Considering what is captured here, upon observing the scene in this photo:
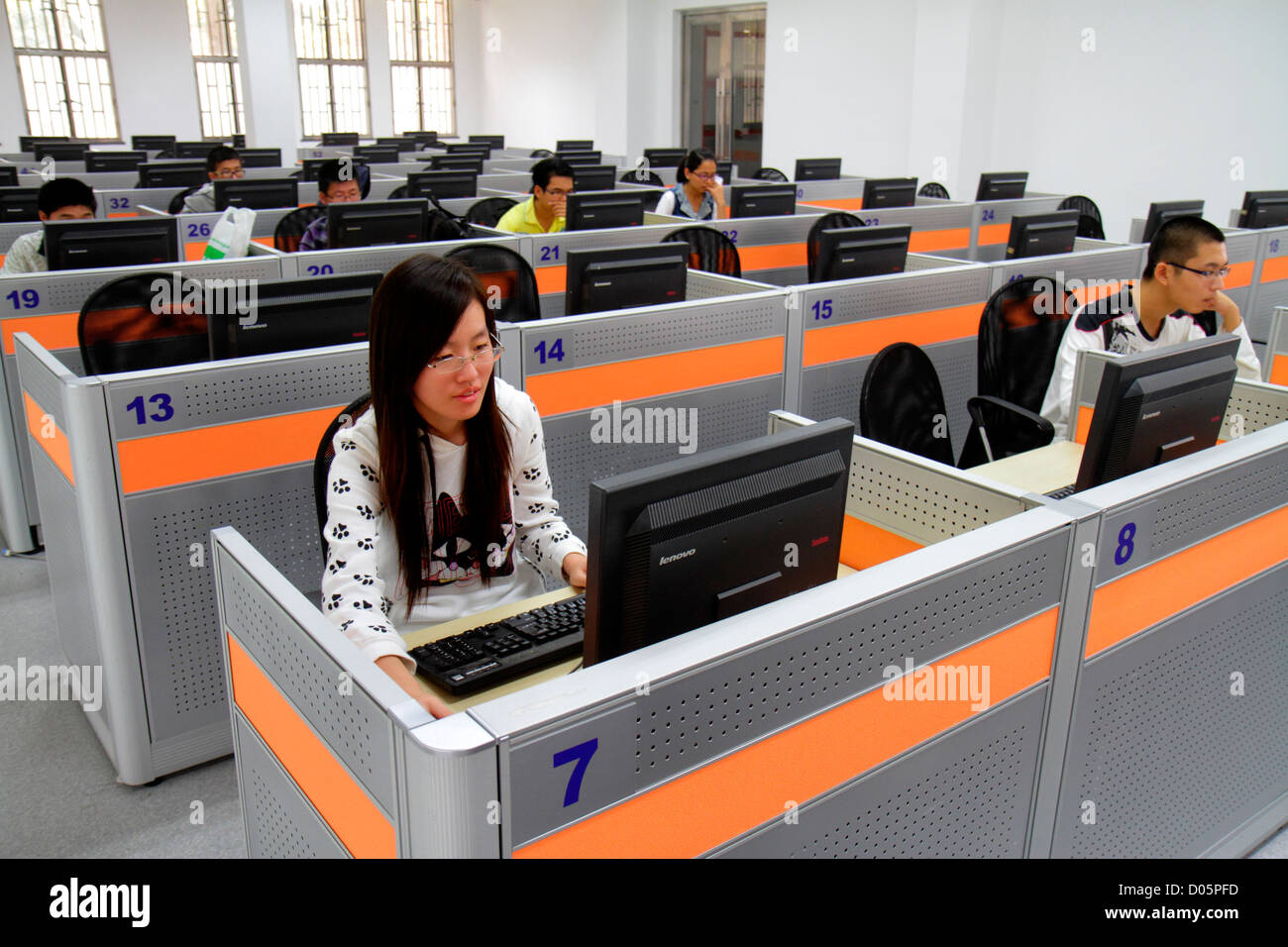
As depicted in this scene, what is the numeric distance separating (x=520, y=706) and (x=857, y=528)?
1.22 m

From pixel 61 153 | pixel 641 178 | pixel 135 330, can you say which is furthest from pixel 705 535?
pixel 61 153

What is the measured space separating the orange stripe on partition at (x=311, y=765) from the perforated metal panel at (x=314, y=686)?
0.9 inches

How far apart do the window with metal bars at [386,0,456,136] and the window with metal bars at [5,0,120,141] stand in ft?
13.3

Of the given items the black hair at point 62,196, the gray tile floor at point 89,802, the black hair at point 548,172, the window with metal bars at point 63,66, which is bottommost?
the gray tile floor at point 89,802

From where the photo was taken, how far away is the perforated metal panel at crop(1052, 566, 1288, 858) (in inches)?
71.2

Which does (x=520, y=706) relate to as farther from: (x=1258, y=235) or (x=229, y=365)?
(x=1258, y=235)

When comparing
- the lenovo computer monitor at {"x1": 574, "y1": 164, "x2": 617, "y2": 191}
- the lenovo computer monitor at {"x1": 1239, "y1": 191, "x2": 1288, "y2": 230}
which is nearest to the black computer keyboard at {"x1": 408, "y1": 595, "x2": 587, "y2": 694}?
the lenovo computer monitor at {"x1": 1239, "y1": 191, "x2": 1288, "y2": 230}

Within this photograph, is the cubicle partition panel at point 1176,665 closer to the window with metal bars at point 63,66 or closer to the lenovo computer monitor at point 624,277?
the lenovo computer monitor at point 624,277

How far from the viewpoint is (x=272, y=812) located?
63.3 inches

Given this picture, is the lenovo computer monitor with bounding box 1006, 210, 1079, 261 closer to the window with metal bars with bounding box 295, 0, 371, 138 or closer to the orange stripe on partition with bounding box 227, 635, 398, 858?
the orange stripe on partition with bounding box 227, 635, 398, 858

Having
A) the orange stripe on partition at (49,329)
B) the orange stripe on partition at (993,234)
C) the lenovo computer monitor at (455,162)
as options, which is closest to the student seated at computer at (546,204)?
the orange stripe on partition at (49,329)

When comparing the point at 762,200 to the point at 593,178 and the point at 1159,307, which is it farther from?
the point at 1159,307

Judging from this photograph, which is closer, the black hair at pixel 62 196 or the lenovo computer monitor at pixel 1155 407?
the lenovo computer monitor at pixel 1155 407

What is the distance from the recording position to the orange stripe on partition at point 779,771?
1.18 metres
